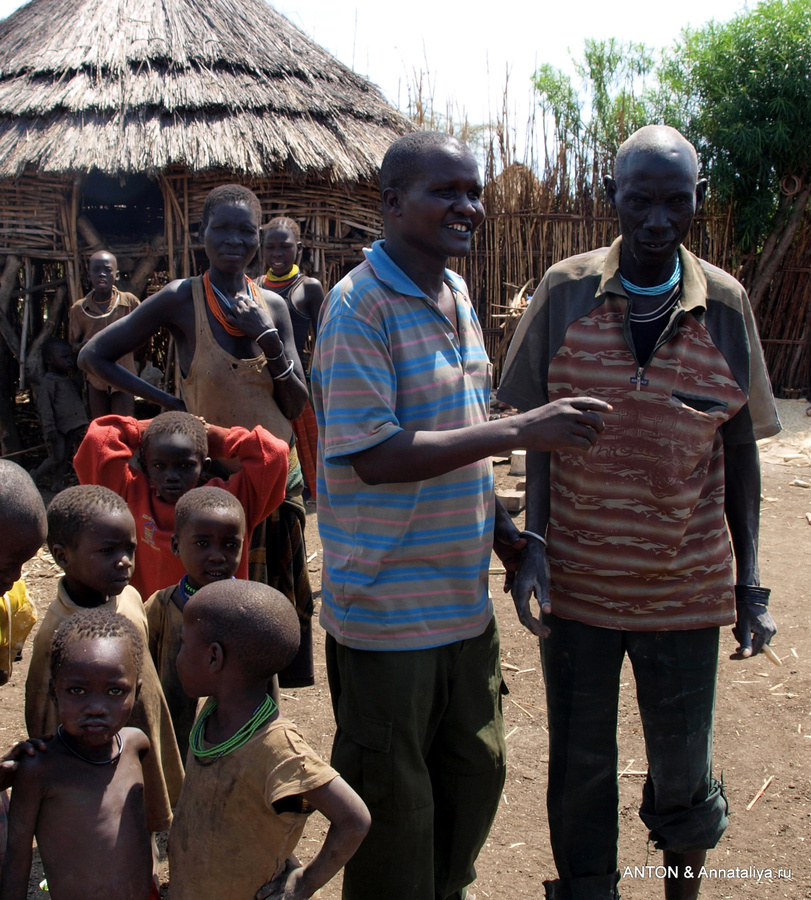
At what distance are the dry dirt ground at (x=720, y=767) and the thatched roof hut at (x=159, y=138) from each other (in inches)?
148

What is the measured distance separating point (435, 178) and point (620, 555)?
107 cm

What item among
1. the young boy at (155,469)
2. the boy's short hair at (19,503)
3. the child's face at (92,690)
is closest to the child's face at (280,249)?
the young boy at (155,469)

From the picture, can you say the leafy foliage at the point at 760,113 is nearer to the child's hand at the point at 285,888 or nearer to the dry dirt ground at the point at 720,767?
the dry dirt ground at the point at 720,767

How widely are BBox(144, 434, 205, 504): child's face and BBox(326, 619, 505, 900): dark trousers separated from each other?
0.89m

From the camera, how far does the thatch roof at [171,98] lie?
7.27 meters

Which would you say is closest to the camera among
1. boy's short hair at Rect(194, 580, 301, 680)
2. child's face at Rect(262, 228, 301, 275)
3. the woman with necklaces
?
boy's short hair at Rect(194, 580, 301, 680)

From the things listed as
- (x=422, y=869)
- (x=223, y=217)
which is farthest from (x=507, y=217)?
(x=422, y=869)

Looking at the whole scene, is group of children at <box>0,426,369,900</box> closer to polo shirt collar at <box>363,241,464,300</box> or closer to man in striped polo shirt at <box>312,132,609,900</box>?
man in striped polo shirt at <box>312,132,609,900</box>

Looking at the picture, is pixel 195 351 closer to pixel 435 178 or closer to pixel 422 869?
pixel 435 178

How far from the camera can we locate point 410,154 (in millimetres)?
1985

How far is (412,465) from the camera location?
1826 mm

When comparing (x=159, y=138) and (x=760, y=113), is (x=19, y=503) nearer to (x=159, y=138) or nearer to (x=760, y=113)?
(x=159, y=138)

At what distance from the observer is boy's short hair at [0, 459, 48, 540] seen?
1986mm

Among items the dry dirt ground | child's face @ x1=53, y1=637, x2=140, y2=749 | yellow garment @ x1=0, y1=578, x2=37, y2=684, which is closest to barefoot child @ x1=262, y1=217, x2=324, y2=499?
the dry dirt ground
